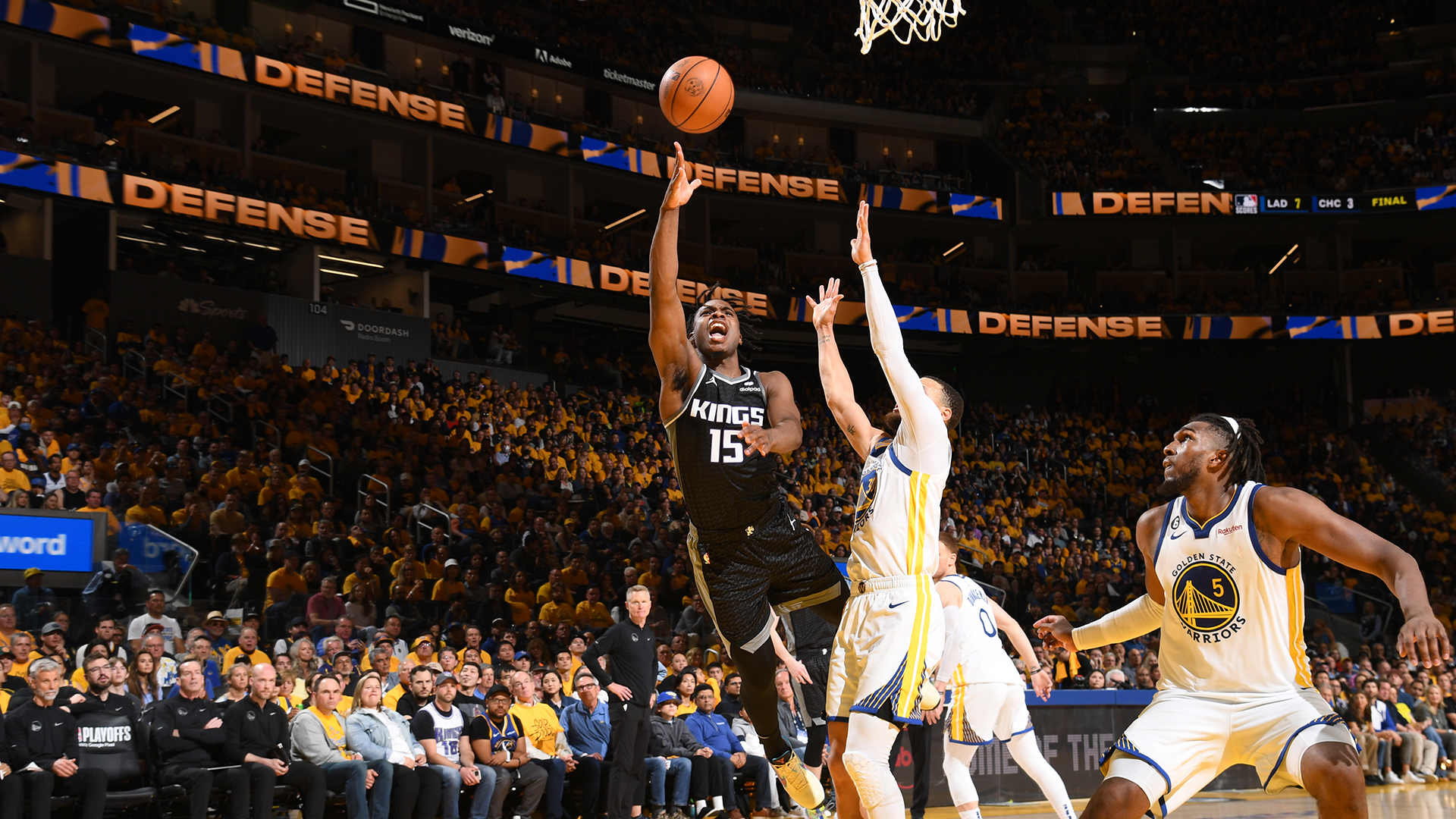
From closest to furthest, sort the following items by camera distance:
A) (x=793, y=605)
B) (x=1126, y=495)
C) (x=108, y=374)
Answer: (x=793, y=605)
(x=108, y=374)
(x=1126, y=495)

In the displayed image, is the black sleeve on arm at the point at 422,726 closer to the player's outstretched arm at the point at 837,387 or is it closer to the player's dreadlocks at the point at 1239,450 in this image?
the player's outstretched arm at the point at 837,387

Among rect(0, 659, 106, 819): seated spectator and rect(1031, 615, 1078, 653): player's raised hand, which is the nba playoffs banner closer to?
rect(0, 659, 106, 819): seated spectator

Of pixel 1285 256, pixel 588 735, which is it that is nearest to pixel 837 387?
pixel 588 735

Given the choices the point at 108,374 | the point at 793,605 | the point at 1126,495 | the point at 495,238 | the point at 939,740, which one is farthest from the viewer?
the point at 1126,495

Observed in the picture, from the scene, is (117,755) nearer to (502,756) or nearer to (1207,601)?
(502,756)

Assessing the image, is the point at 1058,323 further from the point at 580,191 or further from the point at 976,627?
the point at 976,627

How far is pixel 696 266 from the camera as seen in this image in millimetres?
30969

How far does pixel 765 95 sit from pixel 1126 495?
14195mm

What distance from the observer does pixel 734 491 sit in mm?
5781

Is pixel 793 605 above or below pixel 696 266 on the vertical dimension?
below

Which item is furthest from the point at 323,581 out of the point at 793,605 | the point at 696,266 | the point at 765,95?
the point at 765,95

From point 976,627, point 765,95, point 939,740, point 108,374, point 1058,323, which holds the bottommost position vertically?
point 939,740

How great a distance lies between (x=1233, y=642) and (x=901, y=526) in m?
1.42

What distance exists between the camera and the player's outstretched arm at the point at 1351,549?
3914mm
